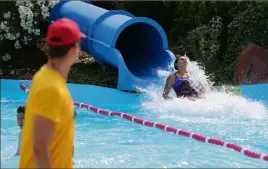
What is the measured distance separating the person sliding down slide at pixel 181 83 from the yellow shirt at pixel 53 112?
17.7ft

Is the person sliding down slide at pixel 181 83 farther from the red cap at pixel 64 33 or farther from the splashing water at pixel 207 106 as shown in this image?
the red cap at pixel 64 33

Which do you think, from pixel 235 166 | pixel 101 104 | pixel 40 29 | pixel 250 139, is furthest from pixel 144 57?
pixel 235 166

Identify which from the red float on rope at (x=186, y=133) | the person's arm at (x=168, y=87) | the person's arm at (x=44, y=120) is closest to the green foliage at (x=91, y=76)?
the person's arm at (x=168, y=87)

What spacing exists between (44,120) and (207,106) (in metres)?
5.56

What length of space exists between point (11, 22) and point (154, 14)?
3.66 metres

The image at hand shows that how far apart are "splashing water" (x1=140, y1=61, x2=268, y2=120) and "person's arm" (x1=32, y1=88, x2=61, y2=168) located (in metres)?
4.98

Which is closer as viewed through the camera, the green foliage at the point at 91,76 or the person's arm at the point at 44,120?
the person's arm at the point at 44,120

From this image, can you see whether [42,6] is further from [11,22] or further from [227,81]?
[227,81]

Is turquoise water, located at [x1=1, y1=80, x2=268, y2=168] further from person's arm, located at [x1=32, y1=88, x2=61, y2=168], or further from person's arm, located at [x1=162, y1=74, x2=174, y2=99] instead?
person's arm, located at [x1=32, y1=88, x2=61, y2=168]

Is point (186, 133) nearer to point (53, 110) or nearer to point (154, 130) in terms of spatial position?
point (154, 130)

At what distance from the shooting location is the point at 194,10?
11453mm

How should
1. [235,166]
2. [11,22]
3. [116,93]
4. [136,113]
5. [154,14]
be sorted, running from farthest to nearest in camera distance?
[154,14], [11,22], [116,93], [136,113], [235,166]

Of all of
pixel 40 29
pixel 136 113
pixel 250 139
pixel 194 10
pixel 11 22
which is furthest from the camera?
pixel 194 10

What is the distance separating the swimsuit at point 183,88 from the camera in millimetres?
7965
